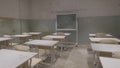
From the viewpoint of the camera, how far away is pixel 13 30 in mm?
6281

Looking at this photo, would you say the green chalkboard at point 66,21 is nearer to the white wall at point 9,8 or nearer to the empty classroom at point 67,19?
the empty classroom at point 67,19

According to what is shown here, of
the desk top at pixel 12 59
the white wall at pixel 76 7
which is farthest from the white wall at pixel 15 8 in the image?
the desk top at pixel 12 59

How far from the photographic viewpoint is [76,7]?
22.9ft

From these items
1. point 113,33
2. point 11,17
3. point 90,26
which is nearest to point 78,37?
point 90,26

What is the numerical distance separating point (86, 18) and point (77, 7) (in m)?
0.93

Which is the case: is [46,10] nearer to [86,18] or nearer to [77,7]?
[77,7]

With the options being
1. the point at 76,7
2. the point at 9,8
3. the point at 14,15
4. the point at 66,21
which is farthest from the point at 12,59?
the point at 76,7

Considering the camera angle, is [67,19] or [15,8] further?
[67,19]

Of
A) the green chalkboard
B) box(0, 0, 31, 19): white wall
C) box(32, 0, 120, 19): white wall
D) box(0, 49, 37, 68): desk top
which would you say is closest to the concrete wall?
box(0, 0, 31, 19): white wall

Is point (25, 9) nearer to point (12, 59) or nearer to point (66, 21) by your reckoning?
point (66, 21)

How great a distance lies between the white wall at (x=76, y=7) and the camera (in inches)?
256

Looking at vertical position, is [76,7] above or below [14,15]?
above

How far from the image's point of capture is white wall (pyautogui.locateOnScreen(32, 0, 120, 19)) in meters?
6.51

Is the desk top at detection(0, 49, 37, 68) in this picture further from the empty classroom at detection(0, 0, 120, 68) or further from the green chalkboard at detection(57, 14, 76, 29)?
the green chalkboard at detection(57, 14, 76, 29)
